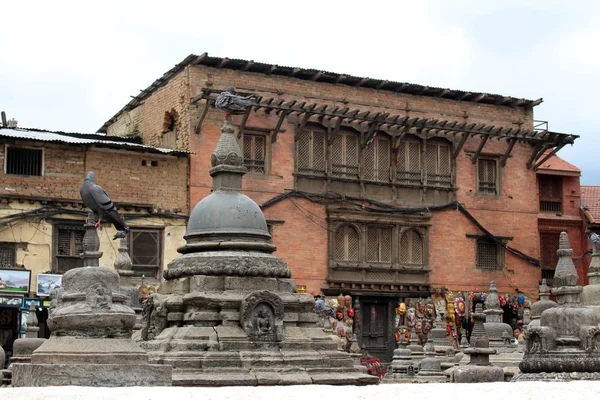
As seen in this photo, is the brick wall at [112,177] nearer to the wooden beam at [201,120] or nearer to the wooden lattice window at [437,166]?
the wooden beam at [201,120]

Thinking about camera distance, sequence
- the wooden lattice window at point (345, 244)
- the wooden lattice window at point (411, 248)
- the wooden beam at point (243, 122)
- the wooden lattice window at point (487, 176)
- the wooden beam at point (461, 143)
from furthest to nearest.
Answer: the wooden lattice window at point (487, 176) < the wooden beam at point (461, 143) < the wooden lattice window at point (411, 248) < the wooden lattice window at point (345, 244) < the wooden beam at point (243, 122)

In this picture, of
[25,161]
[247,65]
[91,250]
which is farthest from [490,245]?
[91,250]

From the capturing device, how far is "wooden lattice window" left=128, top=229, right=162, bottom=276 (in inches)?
1421

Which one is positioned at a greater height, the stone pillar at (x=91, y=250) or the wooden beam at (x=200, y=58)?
the wooden beam at (x=200, y=58)

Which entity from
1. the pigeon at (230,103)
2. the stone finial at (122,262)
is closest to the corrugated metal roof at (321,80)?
the stone finial at (122,262)

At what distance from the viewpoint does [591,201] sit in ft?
165

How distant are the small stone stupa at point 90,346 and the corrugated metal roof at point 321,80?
25759 mm

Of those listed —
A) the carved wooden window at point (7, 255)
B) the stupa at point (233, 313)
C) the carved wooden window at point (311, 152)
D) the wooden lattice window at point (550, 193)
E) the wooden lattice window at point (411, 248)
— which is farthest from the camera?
the wooden lattice window at point (550, 193)

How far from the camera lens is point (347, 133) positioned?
135ft

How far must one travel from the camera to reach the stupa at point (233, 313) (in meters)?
16.5

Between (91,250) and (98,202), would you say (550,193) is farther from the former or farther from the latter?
(91,250)

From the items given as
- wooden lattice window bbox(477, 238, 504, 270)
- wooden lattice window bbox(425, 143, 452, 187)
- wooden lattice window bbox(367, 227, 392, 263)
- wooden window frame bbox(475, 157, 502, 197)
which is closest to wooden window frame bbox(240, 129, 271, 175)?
wooden lattice window bbox(367, 227, 392, 263)

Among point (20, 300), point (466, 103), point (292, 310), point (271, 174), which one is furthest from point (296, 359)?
point (466, 103)

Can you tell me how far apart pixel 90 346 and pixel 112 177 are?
2443cm
